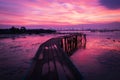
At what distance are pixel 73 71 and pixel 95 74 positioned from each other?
6.63 m

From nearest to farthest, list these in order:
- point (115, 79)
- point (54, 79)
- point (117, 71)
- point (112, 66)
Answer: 1. point (54, 79)
2. point (115, 79)
3. point (117, 71)
4. point (112, 66)

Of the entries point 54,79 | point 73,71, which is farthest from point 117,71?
point 54,79

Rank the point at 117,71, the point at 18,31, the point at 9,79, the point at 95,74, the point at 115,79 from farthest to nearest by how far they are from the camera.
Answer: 1. the point at 18,31
2. the point at 117,71
3. the point at 95,74
4. the point at 115,79
5. the point at 9,79

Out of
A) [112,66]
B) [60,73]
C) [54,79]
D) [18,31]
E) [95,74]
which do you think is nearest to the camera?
[54,79]

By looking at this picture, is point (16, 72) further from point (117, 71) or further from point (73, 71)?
point (117, 71)

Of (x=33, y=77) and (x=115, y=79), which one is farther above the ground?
(x=33, y=77)

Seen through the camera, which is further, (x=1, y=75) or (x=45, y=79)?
(x=1, y=75)

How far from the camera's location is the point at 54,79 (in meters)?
6.21

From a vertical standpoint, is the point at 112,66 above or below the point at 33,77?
below

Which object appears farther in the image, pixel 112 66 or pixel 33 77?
pixel 112 66

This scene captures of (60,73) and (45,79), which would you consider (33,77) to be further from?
(60,73)

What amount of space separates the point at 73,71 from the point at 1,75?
7.18 metres

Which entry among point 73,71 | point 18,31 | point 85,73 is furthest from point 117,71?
point 18,31

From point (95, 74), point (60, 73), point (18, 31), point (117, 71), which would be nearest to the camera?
point (60, 73)
